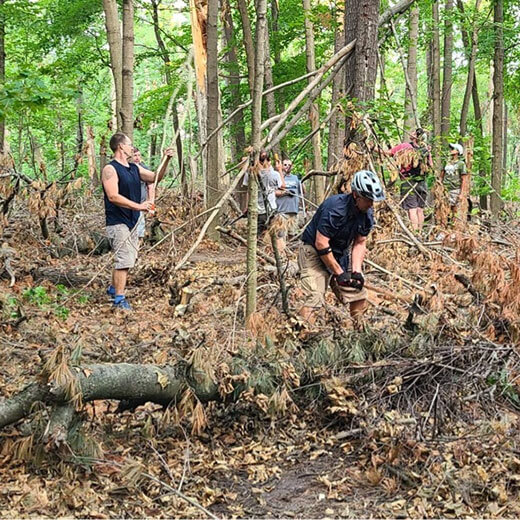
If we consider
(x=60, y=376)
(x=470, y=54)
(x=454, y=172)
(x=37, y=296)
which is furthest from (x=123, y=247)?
(x=470, y=54)

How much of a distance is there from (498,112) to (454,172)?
16.1 feet

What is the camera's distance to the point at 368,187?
18.4ft

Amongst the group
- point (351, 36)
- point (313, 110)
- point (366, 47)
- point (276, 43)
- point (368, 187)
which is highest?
point (276, 43)

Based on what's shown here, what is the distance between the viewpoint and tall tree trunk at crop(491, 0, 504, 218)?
12633 mm

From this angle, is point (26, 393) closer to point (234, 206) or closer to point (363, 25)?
point (363, 25)

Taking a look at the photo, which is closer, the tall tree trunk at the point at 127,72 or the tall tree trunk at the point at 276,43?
the tall tree trunk at the point at 127,72

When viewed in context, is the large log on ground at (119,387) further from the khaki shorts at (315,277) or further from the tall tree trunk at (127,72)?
the tall tree trunk at (127,72)

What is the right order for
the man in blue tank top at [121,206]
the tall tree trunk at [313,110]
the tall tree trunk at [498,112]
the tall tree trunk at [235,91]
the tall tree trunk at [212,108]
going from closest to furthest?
the man in blue tank top at [121,206], the tall tree trunk at [212,108], the tall tree trunk at [498,112], the tall tree trunk at [313,110], the tall tree trunk at [235,91]

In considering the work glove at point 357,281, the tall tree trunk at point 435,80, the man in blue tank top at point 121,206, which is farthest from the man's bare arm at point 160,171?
the tall tree trunk at point 435,80

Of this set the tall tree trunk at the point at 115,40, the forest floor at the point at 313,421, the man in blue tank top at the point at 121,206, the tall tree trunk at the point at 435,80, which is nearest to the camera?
the forest floor at the point at 313,421

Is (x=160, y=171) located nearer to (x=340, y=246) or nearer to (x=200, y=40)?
(x=340, y=246)

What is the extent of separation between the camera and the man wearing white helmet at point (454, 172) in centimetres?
763

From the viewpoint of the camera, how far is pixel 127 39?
9188 mm

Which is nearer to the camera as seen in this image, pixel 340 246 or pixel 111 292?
pixel 340 246
